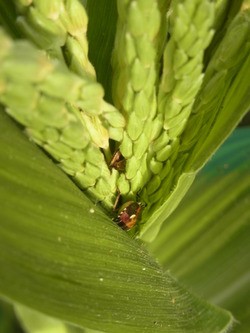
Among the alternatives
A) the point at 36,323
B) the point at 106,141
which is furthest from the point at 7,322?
the point at 106,141

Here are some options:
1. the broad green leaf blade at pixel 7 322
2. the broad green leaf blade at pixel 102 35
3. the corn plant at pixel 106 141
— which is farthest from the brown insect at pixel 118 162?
the broad green leaf blade at pixel 7 322

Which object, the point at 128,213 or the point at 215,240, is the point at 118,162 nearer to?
the point at 128,213

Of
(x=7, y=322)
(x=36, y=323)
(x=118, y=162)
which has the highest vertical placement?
(x=118, y=162)

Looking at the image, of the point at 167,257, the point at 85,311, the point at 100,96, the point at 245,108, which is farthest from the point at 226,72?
the point at 167,257

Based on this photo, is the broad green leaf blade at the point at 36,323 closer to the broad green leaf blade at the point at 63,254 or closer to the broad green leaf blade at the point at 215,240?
the broad green leaf blade at the point at 63,254

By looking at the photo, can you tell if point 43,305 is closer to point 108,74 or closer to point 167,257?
point 108,74
